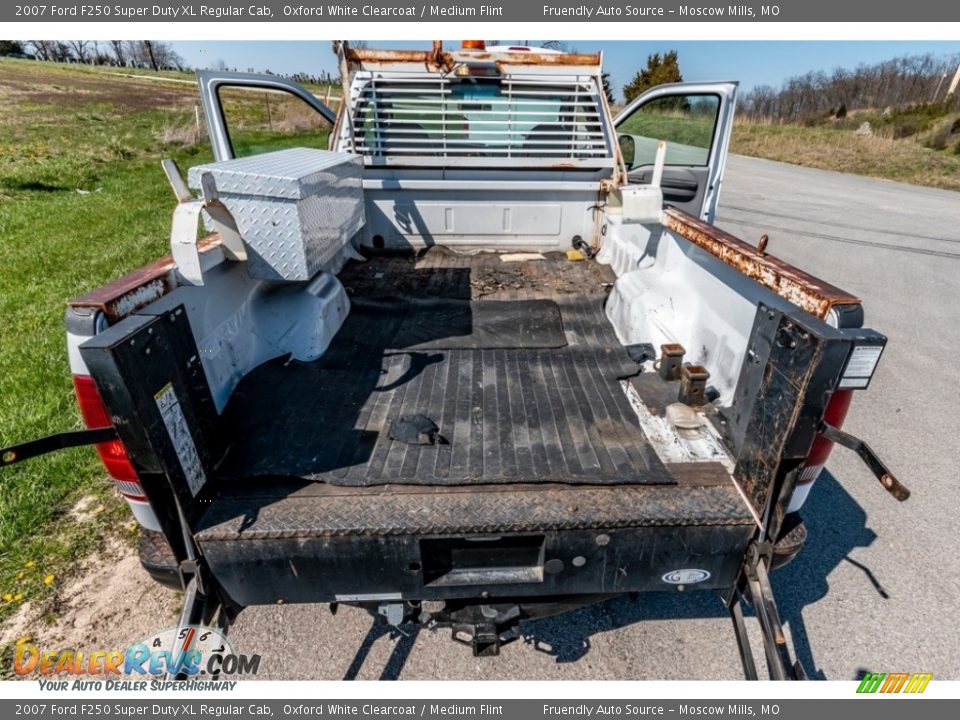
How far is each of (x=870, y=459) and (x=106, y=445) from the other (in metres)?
2.38

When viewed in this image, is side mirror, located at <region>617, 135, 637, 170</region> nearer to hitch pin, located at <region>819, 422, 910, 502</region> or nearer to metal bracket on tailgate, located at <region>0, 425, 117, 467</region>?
hitch pin, located at <region>819, 422, 910, 502</region>

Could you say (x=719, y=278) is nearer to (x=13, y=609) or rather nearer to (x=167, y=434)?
(x=167, y=434)

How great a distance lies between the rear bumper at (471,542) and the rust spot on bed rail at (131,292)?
28.7 inches

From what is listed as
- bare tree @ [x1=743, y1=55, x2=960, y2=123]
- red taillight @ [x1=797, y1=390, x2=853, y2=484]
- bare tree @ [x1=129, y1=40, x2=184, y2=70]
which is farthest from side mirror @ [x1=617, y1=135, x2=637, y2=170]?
bare tree @ [x1=129, y1=40, x2=184, y2=70]

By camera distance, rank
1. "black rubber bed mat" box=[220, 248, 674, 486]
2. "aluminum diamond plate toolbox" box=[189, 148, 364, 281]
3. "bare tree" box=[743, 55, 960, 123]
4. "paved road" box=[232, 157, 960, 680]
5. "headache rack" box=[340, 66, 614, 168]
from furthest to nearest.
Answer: "bare tree" box=[743, 55, 960, 123], "headache rack" box=[340, 66, 614, 168], "aluminum diamond plate toolbox" box=[189, 148, 364, 281], "paved road" box=[232, 157, 960, 680], "black rubber bed mat" box=[220, 248, 674, 486]

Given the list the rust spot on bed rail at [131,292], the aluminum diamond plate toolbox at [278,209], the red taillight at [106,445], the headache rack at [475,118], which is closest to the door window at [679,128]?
the headache rack at [475,118]

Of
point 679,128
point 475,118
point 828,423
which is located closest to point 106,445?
point 828,423

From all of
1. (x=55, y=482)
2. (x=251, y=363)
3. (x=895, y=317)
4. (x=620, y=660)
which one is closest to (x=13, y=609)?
(x=55, y=482)

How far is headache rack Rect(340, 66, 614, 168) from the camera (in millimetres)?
4398

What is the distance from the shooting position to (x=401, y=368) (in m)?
2.82

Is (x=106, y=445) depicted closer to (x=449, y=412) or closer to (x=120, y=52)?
(x=449, y=412)

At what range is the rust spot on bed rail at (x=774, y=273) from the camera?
168 centimetres

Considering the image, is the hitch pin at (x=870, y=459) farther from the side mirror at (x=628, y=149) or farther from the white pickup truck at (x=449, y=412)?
the side mirror at (x=628, y=149)

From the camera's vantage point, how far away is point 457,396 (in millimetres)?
2516
